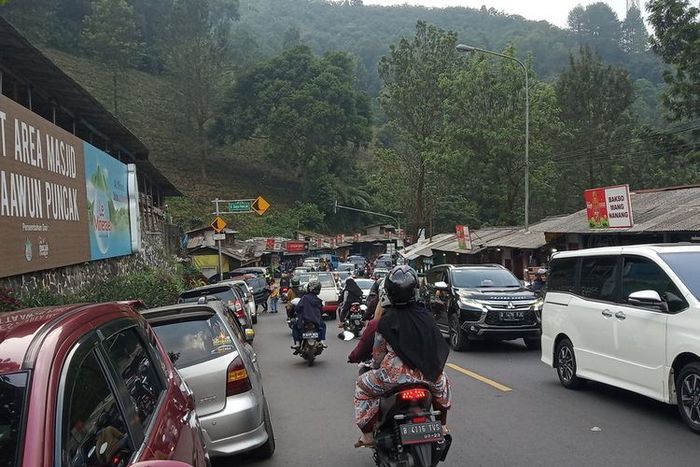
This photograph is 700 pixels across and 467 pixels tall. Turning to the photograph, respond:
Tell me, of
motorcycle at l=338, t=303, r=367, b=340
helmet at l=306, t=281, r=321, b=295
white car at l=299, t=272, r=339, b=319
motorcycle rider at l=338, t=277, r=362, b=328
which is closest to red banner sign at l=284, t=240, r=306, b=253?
white car at l=299, t=272, r=339, b=319

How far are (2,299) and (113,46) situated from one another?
232 ft

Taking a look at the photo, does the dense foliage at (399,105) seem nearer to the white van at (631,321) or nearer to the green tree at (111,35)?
the green tree at (111,35)

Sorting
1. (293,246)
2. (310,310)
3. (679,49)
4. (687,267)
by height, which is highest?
(679,49)

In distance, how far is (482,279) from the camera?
1408cm

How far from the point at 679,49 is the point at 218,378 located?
90.2ft

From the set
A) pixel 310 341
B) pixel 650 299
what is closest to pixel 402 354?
pixel 650 299

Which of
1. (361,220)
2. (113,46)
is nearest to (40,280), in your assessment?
(113,46)

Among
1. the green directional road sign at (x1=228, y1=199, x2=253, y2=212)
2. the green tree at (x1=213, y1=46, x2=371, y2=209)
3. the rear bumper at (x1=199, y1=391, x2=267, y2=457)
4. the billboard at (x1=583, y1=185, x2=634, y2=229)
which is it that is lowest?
the rear bumper at (x1=199, y1=391, x2=267, y2=457)

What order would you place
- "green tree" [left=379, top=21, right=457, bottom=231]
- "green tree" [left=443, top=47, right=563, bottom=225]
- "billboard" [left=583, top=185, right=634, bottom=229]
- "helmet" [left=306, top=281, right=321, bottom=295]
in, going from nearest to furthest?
"helmet" [left=306, top=281, right=321, bottom=295] < "billboard" [left=583, top=185, right=634, bottom=229] < "green tree" [left=443, top=47, right=563, bottom=225] < "green tree" [left=379, top=21, right=457, bottom=231]

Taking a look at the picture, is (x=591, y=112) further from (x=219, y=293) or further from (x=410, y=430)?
(x=410, y=430)

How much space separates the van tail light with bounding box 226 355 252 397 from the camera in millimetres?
5957

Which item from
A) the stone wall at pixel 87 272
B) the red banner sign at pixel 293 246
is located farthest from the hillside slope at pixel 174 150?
the stone wall at pixel 87 272

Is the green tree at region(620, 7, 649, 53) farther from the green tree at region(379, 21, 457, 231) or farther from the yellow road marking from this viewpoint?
the yellow road marking

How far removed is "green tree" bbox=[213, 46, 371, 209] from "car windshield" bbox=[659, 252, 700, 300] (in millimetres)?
64540
